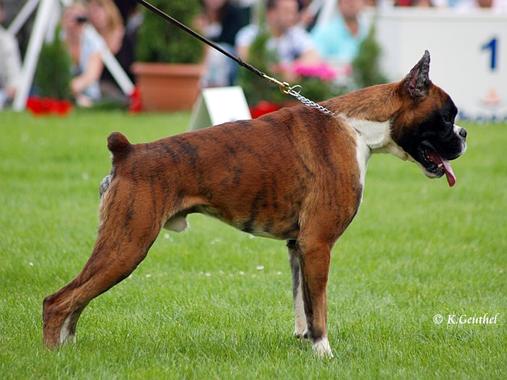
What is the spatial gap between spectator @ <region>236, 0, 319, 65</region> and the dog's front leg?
12539 millimetres

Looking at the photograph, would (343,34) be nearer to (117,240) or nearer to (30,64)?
(30,64)

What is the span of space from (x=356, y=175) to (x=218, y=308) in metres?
1.58

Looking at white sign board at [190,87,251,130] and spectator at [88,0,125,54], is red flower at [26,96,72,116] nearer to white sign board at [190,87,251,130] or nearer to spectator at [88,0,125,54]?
spectator at [88,0,125,54]

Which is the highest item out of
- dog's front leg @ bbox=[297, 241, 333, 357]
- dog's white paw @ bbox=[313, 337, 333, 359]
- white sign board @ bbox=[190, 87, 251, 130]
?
dog's front leg @ bbox=[297, 241, 333, 357]

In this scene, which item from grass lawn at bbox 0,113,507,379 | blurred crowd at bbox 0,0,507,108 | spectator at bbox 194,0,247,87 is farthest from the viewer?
spectator at bbox 194,0,247,87

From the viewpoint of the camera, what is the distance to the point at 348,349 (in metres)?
5.79

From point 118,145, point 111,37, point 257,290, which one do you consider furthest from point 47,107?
point 118,145

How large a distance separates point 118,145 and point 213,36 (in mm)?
14799

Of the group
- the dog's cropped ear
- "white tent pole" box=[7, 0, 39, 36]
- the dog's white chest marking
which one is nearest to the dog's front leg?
the dog's white chest marking

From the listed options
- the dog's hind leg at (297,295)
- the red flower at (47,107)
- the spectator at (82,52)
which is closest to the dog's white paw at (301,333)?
the dog's hind leg at (297,295)

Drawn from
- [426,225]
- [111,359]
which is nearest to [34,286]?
[111,359]

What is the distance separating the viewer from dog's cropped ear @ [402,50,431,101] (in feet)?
18.3

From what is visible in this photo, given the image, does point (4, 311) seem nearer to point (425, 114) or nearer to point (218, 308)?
point (218, 308)

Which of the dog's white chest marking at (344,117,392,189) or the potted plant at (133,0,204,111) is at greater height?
the dog's white chest marking at (344,117,392,189)
